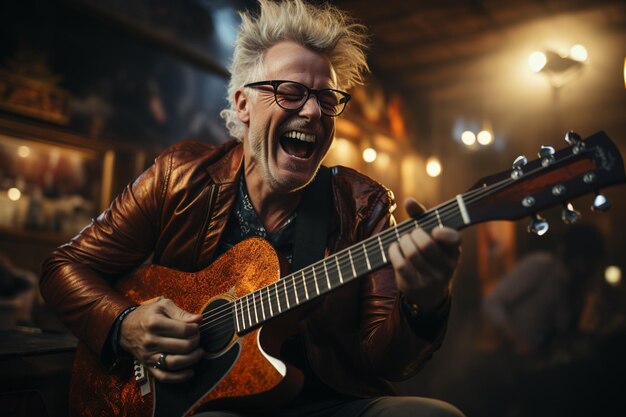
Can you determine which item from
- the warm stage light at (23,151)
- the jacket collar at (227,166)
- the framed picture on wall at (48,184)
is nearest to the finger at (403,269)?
the jacket collar at (227,166)

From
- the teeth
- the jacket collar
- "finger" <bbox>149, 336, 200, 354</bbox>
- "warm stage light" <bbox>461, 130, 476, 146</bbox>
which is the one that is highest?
"warm stage light" <bbox>461, 130, 476, 146</bbox>

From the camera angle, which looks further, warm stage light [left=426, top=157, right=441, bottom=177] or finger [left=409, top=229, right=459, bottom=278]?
warm stage light [left=426, top=157, right=441, bottom=177]

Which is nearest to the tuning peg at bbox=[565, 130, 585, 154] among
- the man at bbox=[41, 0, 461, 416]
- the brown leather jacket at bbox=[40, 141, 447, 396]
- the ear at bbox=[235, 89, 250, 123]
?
the man at bbox=[41, 0, 461, 416]

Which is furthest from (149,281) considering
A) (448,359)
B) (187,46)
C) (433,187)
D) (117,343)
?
(433,187)

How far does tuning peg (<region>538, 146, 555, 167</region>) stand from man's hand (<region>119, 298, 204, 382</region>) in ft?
3.84

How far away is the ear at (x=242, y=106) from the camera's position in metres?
2.29

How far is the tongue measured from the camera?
6.96 feet

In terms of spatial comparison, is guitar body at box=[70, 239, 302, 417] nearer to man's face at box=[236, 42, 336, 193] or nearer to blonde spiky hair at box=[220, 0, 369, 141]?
man's face at box=[236, 42, 336, 193]

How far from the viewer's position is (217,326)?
175 cm

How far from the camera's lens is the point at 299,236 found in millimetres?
1988

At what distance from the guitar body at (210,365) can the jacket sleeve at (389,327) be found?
312mm

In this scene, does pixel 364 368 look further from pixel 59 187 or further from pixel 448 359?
pixel 448 359

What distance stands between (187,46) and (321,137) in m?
4.52

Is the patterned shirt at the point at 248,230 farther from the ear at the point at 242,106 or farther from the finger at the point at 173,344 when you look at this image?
the finger at the point at 173,344
